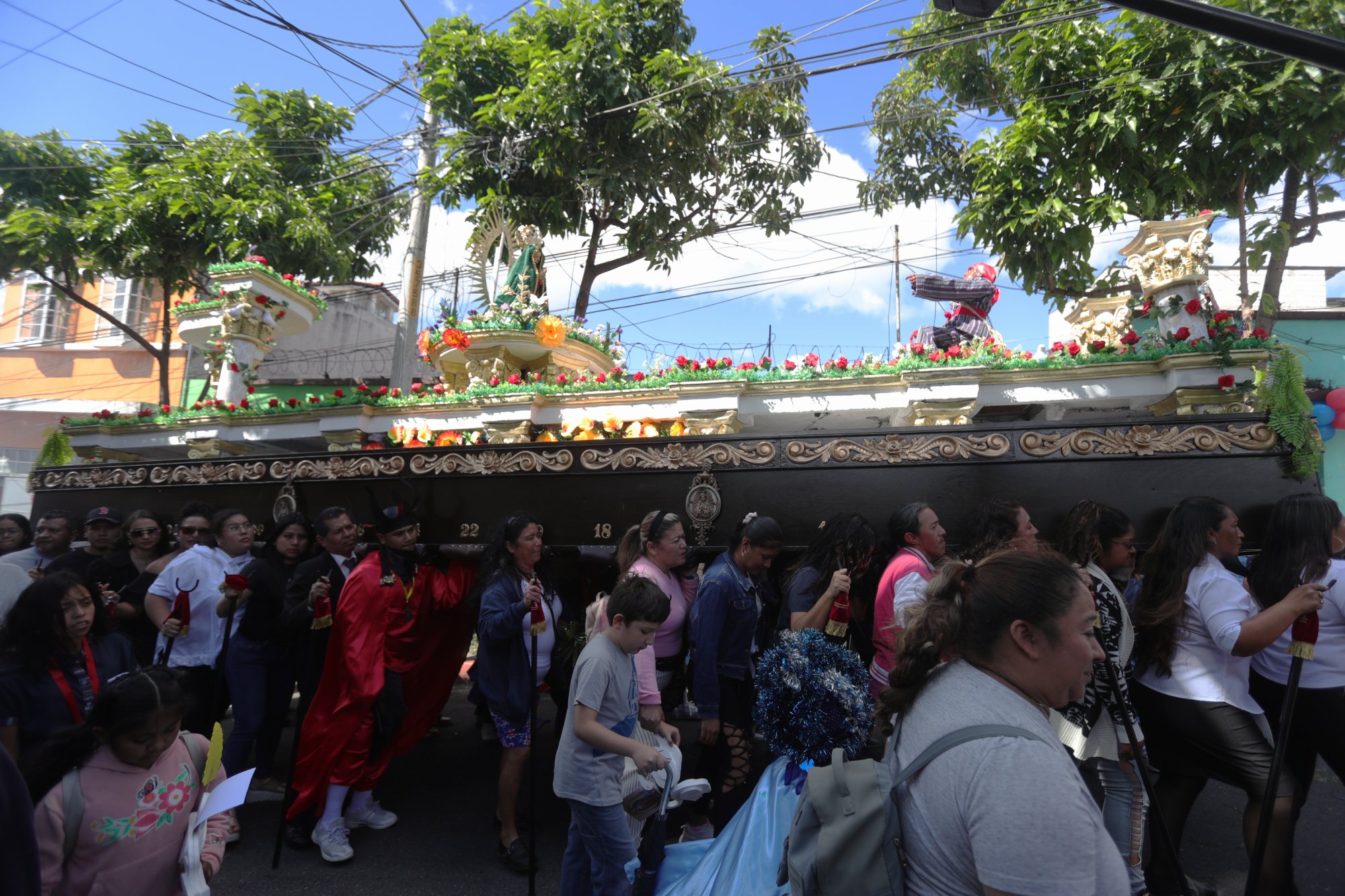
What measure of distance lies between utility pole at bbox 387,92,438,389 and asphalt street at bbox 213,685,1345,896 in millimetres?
8627

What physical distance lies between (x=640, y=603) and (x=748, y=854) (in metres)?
1.02

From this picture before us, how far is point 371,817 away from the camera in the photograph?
4.75m

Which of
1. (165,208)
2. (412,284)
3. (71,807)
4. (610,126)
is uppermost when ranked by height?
(610,126)

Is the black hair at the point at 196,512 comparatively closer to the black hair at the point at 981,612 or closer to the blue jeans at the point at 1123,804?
the black hair at the point at 981,612

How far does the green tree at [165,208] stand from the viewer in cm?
1309

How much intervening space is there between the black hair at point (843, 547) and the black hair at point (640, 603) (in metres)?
1.43

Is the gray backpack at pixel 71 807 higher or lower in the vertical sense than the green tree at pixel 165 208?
lower

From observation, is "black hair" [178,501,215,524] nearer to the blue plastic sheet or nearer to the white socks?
the white socks

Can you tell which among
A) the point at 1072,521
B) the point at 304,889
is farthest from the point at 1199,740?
the point at 304,889

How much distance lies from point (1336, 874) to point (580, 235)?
13.5 metres

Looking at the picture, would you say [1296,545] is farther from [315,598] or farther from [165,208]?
[165,208]

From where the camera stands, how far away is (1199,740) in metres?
3.37

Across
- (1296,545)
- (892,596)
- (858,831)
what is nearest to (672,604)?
(892,596)

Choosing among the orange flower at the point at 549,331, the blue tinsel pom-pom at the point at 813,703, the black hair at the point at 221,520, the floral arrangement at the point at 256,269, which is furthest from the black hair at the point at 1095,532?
the floral arrangement at the point at 256,269
